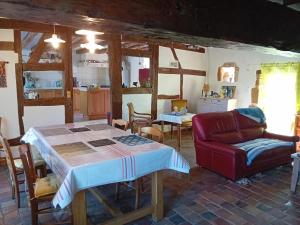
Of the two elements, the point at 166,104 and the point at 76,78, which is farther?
the point at 76,78

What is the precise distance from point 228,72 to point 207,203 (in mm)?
4509

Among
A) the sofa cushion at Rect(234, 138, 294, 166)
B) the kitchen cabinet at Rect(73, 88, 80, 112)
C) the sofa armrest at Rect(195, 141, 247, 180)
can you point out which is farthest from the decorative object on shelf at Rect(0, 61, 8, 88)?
the kitchen cabinet at Rect(73, 88, 80, 112)

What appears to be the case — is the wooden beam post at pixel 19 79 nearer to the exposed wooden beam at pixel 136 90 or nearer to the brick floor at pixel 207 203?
the brick floor at pixel 207 203

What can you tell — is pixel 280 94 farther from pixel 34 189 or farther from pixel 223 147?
pixel 34 189

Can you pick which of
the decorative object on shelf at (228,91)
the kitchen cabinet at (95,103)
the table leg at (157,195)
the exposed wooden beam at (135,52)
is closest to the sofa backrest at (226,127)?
the table leg at (157,195)

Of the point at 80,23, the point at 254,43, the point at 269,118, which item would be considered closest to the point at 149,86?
the point at 269,118

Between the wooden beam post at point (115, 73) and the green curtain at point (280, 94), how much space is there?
3.35 meters

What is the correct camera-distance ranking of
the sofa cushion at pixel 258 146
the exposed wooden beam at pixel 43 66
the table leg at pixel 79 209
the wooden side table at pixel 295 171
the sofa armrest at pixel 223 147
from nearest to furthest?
the table leg at pixel 79 209
the wooden side table at pixel 295 171
the sofa armrest at pixel 223 147
the sofa cushion at pixel 258 146
the exposed wooden beam at pixel 43 66

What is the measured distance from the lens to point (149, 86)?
590cm

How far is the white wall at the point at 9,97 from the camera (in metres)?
3.96

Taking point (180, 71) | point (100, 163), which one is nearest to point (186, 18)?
point (100, 163)

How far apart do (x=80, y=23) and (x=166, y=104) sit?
196 inches

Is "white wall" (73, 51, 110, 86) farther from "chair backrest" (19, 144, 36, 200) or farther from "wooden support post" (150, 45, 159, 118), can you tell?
"chair backrest" (19, 144, 36, 200)

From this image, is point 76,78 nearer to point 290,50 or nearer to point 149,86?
point 149,86
